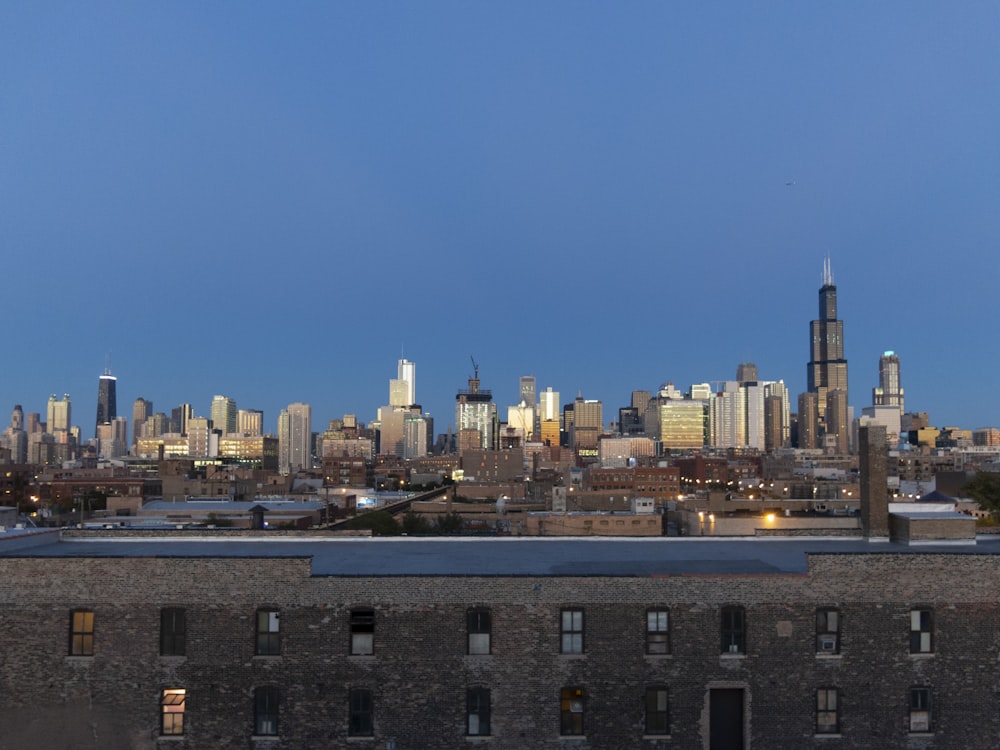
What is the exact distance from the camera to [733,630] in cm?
2606

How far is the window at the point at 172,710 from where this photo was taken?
84.3 ft

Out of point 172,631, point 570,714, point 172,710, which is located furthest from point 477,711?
point 172,631

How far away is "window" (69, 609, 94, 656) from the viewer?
2603 cm

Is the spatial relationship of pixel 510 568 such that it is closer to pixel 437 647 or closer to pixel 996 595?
pixel 437 647

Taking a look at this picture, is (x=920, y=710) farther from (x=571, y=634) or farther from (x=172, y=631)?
(x=172, y=631)

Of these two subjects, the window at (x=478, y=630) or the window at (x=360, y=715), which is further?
the window at (x=478, y=630)

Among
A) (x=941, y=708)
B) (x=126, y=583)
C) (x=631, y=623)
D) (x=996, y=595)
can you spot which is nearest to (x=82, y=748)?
(x=126, y=583)

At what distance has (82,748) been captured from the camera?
84.0 feet

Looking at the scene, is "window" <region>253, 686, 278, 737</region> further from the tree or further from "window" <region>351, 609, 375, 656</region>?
the tree

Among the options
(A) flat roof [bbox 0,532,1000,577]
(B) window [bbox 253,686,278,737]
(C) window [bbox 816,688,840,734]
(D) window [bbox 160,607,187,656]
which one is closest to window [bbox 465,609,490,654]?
(A) flat roof [bbox 0,532,1000,577]

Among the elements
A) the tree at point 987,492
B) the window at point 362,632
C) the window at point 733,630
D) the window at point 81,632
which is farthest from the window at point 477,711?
the tree at point 987,492

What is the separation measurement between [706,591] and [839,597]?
12.6ft

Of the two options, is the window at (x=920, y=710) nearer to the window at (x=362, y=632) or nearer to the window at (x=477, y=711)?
the window at (x=477, y=711)

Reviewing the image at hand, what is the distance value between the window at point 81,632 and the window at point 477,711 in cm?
1058
